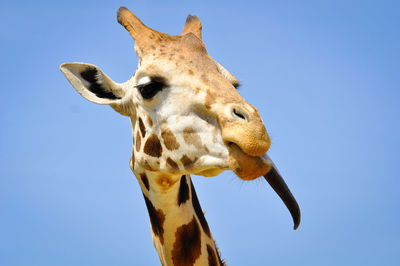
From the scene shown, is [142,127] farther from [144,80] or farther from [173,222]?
[173,222]

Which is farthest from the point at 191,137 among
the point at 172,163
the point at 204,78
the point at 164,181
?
the point at 164,181

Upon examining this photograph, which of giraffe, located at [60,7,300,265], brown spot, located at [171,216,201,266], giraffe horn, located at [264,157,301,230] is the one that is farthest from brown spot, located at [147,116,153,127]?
giraffe horn, located at [264,157,301,230]

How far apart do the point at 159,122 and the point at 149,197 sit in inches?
39.5

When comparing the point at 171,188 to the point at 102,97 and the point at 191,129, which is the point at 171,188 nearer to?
the point at 191,129

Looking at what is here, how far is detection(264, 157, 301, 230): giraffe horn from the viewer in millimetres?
4434

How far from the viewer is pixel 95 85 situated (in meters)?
5.41

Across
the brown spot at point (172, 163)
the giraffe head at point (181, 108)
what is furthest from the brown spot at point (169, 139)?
the brown spot at point (172, 163)

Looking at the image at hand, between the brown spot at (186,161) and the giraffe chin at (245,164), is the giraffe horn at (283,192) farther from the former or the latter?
the brown spot at (186,161)

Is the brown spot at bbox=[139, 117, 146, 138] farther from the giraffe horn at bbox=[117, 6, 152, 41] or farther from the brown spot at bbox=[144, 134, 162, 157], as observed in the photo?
the giraffe horn at bbox=[117, 6, 152, 41]

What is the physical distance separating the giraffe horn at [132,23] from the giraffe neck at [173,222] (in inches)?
64.9

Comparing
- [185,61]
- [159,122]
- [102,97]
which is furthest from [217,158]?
[102,97]

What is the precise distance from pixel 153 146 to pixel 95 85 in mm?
1147

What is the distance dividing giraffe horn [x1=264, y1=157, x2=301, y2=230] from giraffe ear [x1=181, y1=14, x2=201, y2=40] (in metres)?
2.51

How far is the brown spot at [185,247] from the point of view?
5.17m
